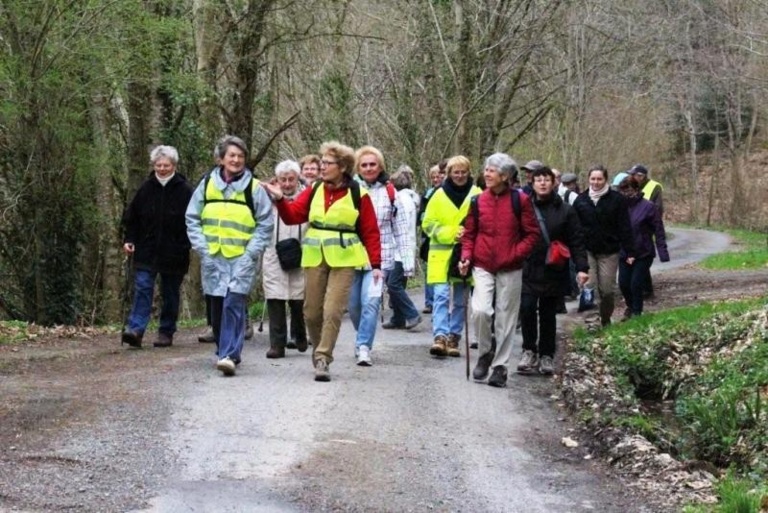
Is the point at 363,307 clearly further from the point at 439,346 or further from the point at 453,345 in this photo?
the point at 453,345

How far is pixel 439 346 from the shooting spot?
39.1ft

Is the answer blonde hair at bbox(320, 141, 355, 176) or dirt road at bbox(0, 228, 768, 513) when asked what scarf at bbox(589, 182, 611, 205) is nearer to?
dirt road at bbox(0, 228, 768, 513)

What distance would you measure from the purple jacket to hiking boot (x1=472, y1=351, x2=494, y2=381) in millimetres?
4894

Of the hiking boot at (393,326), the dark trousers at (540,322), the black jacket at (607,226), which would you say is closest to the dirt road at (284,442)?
the dark trousers at (540,322)

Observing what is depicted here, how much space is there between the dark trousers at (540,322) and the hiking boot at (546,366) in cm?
5

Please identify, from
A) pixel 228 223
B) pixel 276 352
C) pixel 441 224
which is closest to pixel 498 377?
pixel 441 224

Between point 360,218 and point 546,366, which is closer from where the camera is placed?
point 360,218

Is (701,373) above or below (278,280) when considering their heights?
below

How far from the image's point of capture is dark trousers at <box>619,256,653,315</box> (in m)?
14.9

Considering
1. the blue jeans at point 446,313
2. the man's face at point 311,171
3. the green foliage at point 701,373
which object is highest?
the man's face at point 311,171

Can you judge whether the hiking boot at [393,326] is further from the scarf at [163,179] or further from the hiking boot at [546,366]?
the scarf at [163,179]

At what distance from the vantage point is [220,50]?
1980 centimetres

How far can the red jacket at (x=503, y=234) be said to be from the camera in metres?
10.4

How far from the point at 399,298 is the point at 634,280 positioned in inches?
124
